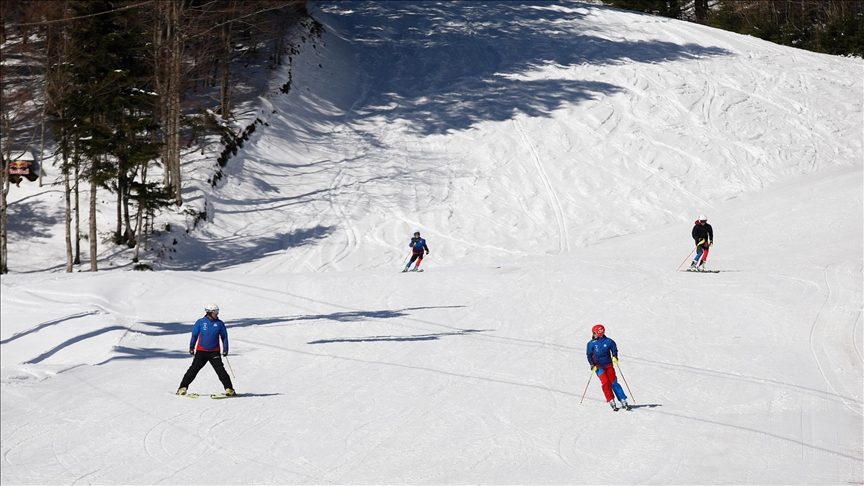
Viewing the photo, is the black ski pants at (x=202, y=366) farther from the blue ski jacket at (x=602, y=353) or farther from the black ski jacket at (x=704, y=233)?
the black ski jacket at (x=704, y=233)

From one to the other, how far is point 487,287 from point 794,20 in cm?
Answer: 3758

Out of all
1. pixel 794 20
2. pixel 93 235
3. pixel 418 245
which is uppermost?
pixel 794 20

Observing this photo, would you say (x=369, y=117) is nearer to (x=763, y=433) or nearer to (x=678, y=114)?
(x=678, y=114)

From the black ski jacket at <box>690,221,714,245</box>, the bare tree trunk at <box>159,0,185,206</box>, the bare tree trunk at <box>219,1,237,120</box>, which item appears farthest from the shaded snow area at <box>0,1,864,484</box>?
the bare tree trunk at <box>219,1,237,120</box>

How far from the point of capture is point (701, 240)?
22.0 m

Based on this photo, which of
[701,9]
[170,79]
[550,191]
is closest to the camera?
[170,79]

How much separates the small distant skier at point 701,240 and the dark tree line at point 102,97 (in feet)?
49.9

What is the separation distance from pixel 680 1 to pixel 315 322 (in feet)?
161

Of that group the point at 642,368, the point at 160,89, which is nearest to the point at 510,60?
the point at 160,89

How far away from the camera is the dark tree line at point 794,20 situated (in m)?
44.9

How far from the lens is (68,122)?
23250 millimetres

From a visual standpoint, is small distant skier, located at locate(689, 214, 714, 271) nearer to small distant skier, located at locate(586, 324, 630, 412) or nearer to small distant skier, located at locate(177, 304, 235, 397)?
small distant skier, located at locate(586, 324, 630, 412)

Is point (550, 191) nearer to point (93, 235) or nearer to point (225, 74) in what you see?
point (225, 74)

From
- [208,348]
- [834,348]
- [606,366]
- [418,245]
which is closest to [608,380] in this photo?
[606,366]
